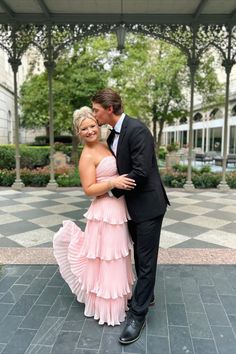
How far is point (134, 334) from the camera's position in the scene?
2.29 metres

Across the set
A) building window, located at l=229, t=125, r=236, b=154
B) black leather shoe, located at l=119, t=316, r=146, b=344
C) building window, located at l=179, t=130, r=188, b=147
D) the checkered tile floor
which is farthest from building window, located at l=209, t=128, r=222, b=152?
black leather shoe, located at l=119, t=316, r=146, b=344

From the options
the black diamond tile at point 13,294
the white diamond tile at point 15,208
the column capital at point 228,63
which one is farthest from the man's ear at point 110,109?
the column capital at point 228,63

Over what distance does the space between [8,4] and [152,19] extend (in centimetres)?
330

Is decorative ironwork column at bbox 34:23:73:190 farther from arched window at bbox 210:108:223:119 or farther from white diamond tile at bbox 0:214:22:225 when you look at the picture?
arched window at bbox 210:108:223:119

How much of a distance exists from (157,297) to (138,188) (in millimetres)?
1195

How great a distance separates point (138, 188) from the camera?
2.29 m

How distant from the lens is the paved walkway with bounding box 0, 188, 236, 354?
225cm

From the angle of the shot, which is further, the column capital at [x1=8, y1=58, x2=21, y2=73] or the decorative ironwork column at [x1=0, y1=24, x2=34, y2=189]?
the column capital at [x1=8, y1=58, x2=21, y2=73]

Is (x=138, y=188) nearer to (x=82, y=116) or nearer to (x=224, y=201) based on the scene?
(x=82, y=116)

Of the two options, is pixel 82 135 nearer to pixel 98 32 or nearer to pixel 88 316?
pixel 88 316

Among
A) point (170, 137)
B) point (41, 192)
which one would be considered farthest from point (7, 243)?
point (170, 137)

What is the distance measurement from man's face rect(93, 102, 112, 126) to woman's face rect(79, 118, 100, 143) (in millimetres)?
46

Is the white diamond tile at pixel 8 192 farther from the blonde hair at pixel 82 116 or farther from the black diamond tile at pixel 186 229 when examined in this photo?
the blonde hair at pixel 82 116

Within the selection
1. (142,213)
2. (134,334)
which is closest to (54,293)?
(134,334)
